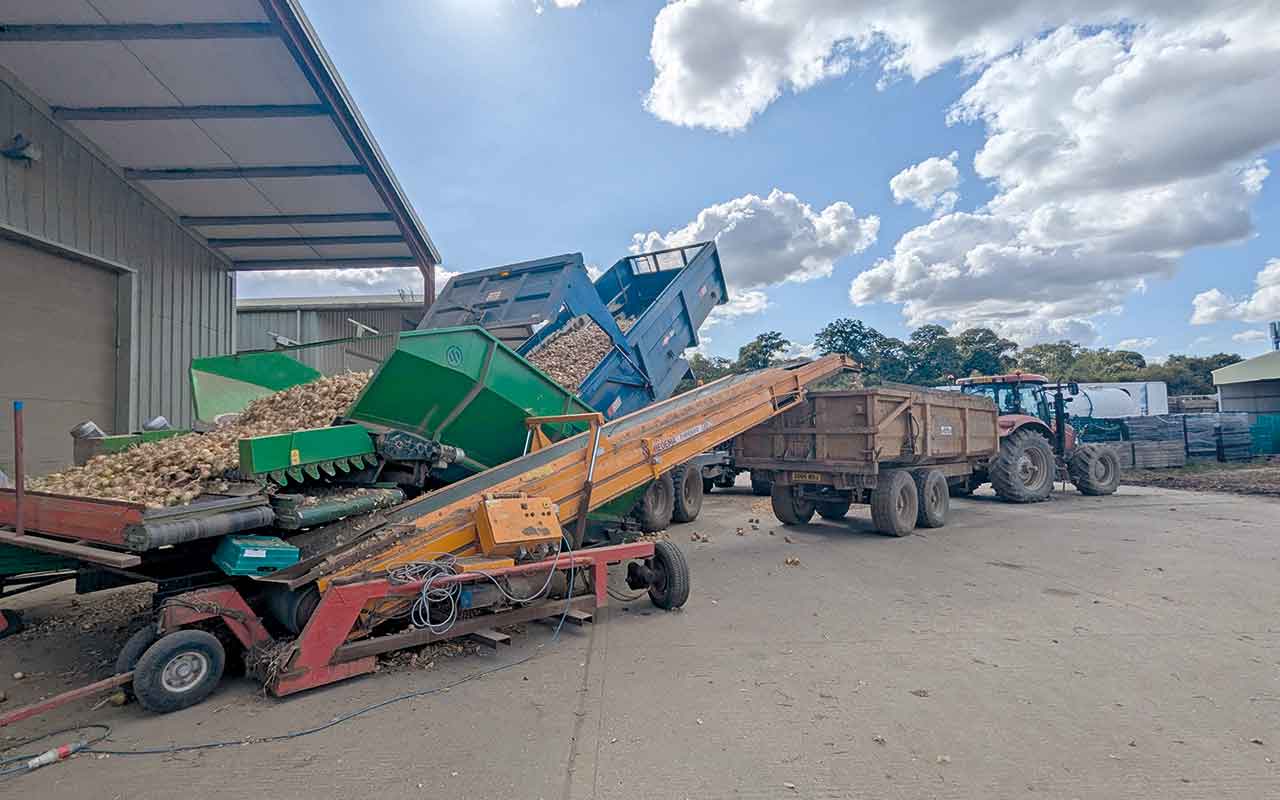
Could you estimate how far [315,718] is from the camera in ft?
10.9

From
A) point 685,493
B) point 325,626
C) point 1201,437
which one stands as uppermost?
point 1201,437

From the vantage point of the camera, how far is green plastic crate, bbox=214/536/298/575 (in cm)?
359

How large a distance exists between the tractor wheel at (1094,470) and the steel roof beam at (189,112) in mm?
13944

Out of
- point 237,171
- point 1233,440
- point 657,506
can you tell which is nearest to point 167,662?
point 657,506

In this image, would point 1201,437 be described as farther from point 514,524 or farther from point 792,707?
point 514,524

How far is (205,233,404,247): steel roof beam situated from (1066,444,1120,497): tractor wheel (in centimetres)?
1315

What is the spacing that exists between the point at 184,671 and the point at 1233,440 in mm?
24174

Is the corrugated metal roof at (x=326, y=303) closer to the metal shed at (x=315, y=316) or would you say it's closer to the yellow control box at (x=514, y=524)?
the metal shed at (x=315, y=316)

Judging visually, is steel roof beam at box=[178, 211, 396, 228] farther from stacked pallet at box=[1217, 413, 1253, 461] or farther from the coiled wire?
stacked pallet at box=[1217, 413, 1253, 461]

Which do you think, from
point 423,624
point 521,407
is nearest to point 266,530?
point 423,624

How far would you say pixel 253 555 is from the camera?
3.61 m

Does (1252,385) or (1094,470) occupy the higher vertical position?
(1252,385)

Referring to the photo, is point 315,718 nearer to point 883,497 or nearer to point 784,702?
point 784,702

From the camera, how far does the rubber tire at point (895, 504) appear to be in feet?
27.3
